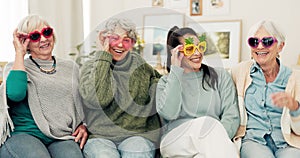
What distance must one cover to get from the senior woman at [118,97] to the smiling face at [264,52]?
0.49 meters

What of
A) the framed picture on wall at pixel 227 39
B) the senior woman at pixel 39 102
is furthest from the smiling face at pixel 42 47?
the framed picture on wall at pixel 227 39

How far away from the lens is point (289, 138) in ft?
5.27

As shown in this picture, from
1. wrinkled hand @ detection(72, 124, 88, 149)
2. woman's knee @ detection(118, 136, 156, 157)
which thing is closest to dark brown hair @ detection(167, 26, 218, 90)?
woman's knee @ detection(118, 136, 156, 157)

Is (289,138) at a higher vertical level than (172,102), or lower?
lower

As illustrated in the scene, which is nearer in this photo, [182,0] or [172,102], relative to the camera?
[172,102]

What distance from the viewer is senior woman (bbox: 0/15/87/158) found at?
5.06 feet

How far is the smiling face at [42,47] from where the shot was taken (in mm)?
1663

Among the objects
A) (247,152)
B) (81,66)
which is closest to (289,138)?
(247,152)

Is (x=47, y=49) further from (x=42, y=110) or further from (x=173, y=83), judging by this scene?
(x=173, y=83)

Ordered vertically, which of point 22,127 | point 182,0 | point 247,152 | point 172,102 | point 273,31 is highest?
point 182,0

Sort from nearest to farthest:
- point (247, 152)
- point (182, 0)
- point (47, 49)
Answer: point (247, 152) → point (47, 49) → point (182, 0)

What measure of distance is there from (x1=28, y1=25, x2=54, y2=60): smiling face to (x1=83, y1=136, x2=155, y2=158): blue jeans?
43cm

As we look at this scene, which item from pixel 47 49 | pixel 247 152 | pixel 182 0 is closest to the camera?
pixel 247 152

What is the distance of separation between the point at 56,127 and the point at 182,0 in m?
1.83
